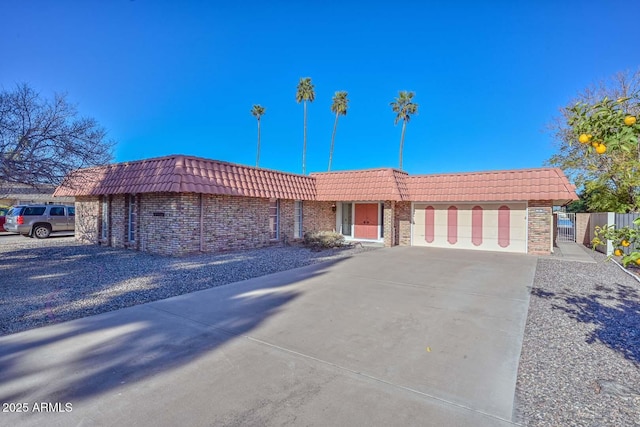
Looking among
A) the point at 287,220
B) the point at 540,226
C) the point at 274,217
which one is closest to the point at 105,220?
the point at 274,217

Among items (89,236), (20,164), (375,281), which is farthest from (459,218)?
(89,236)

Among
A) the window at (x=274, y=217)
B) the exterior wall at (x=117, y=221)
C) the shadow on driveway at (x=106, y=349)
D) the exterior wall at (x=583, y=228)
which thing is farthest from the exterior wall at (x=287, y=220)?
the exterior wall at (x=583, y=228)

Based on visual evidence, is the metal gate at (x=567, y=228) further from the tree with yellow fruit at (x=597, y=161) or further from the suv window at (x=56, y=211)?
the suv window at (x=56, y=211)

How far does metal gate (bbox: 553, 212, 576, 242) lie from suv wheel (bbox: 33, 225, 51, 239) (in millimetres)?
30094

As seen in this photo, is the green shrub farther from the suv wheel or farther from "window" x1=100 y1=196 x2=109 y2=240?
the suv wheel

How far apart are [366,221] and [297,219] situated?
3832 millimetres

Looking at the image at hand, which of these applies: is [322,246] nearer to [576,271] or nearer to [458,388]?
[576,271]

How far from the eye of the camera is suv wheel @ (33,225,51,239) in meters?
17.8

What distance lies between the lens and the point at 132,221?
45.1ft

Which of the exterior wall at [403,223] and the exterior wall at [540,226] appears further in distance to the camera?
the exterior wall at [403,223]

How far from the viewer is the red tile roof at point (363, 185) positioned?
51.2ft

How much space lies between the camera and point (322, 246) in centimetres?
1472

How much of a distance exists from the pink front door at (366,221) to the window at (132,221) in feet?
35.1

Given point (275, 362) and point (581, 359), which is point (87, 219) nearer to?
point (275, 362)
